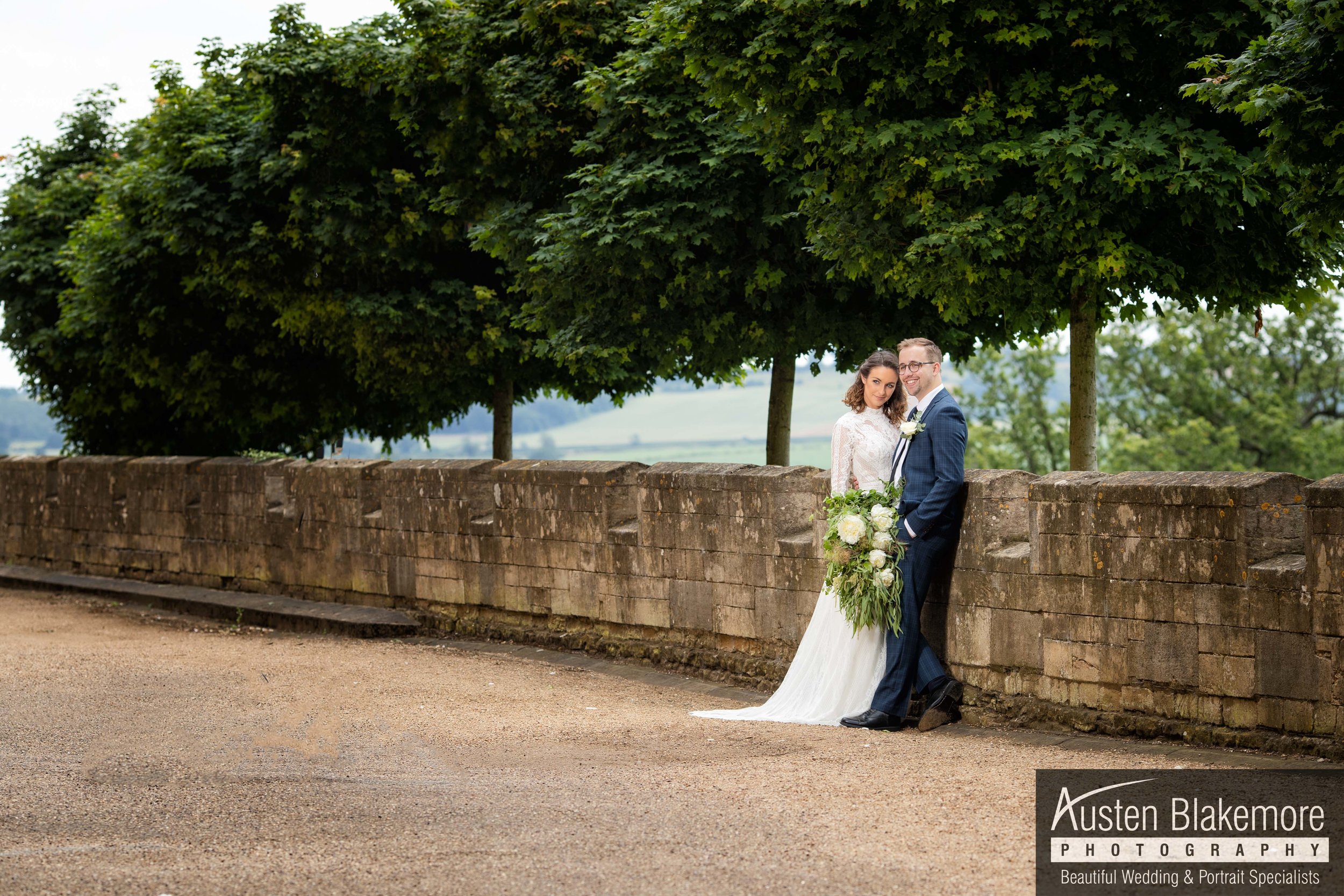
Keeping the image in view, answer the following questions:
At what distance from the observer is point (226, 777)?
5664mm

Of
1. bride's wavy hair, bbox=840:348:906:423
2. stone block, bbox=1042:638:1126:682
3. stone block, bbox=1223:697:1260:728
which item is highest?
bride's wavy hair, bbox=840:348:906:423

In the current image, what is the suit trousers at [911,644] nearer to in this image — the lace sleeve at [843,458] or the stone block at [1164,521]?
the lace sleeve at [843,458]

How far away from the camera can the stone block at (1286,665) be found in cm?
573

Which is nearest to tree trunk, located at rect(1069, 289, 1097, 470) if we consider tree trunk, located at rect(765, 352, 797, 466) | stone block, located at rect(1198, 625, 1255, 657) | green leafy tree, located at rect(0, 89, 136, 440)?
tree trunk, located at rect(765, 352, 797, 466)

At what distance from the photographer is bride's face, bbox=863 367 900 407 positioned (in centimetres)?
724

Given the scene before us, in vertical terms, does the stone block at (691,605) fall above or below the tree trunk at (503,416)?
below

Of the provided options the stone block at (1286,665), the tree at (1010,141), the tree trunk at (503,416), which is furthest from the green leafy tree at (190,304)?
the stone block at (1286,665)

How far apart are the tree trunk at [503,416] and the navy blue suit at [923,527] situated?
1306 centimetres

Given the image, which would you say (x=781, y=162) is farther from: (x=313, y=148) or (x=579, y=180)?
(x=313, y=148)

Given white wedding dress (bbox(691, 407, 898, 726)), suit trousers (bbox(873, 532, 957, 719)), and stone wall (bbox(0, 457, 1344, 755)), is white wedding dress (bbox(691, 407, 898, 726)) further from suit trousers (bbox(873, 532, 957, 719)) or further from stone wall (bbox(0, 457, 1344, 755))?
stone wall (bbox(0, 457, 1344, 755))

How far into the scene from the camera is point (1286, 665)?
581cm

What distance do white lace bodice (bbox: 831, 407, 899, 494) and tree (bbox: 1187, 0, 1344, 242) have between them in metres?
2.75

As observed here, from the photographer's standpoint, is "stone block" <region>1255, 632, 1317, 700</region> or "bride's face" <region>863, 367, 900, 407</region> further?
"bride's face" <region>863, 367, 900, 407</region>

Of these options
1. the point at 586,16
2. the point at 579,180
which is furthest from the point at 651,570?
the point at 586,16
